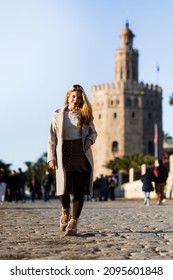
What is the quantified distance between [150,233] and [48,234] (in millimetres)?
1213

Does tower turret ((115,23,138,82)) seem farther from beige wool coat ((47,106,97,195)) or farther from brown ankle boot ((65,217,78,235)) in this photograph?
brown ankle boot ((65,217,78,235))

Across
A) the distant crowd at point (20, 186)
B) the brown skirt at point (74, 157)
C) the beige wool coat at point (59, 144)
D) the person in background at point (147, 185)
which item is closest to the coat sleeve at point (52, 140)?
the beige wool coat at point (59, 144)

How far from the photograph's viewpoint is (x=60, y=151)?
710 centimetres

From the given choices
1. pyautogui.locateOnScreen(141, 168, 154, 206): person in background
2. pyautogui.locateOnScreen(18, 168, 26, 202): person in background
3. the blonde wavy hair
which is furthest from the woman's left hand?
pyautogui.locateOnScreen(18, 168, 26, 202): person in background

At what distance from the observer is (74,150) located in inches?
281

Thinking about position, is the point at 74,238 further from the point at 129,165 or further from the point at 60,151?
the point at 129,165

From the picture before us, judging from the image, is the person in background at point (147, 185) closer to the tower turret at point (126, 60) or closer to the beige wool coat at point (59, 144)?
the beige wool coat at point (59, 144)

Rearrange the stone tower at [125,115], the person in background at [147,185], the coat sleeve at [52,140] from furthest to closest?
the stone tower at [125,115], the person in background at [147,185], the coat sleeve at [52,140]

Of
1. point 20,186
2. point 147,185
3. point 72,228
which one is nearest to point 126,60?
point 20,186

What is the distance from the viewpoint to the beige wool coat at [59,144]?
7.09 metres

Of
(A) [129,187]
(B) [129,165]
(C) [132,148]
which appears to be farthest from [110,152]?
(A) [129,187]

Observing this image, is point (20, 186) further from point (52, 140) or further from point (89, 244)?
point (89, 244)

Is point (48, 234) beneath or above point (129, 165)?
beneath

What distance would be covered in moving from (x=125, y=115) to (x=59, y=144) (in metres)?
72.3
